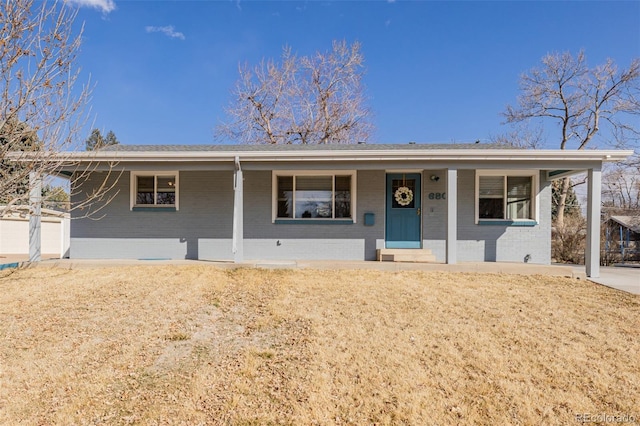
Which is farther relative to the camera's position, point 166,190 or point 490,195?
point 166,190

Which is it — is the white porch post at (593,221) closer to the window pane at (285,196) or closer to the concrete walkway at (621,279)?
the concrete walkway at (621,279)

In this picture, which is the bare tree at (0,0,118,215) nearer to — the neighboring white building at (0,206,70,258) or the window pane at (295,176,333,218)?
the window pane at (295,176,333,218)

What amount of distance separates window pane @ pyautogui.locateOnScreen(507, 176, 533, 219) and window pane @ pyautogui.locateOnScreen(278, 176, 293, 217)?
600 cm

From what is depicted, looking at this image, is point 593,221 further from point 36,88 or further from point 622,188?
point 622,188

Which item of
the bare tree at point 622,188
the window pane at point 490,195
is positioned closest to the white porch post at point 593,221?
the window pane at point 490,195

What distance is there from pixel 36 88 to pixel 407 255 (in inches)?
298

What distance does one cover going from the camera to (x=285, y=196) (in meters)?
8.51

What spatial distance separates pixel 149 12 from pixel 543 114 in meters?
23.0

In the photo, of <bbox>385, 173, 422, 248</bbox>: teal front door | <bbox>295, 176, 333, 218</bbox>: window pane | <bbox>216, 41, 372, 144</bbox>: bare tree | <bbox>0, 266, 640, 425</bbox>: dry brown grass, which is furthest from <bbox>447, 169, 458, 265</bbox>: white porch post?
<bbox>216, 41, 372, 144</bbox>: bare tree

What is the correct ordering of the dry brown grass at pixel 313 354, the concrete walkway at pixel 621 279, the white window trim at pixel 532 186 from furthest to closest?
the white window trim at pixel 532 186
the concrete walkway at pixel 621 279
the dry brown grass at pixel 313 354

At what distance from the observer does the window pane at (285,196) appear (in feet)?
27.8

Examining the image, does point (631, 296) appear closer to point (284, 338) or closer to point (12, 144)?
point (284, 338)

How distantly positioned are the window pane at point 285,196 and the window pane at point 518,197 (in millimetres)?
5995

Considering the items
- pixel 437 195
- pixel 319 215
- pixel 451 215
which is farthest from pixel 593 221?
pixel 319 215
